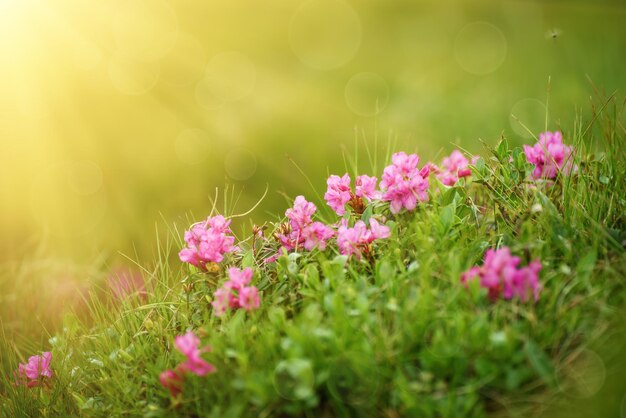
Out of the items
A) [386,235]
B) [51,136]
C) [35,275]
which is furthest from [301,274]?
[51,136]

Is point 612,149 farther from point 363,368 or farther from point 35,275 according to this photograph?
point 35,275

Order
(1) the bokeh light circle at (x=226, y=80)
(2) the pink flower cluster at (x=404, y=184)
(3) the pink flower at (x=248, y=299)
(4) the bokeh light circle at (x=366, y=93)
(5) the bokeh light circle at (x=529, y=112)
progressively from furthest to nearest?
(1) the bokeh light circle at (x=226, y=80) → (4) the bokeh light circle at (x=366, y=93) → (5) the bokeh light circle at (x=529, y=112) → (2) the pink flower cluster at (x=404, y=184) → (3) the pink flower at (x=248, y=299)

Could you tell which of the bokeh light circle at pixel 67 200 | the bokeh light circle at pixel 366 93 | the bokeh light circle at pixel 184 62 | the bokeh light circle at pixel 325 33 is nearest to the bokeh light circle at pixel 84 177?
the bokeh light circle at pixel 67 200

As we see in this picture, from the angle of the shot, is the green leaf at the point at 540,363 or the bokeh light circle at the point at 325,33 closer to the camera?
the green leaf at the point at 540,363

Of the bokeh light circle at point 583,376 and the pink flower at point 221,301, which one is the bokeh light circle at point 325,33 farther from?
the bokeh light circle at point 583,376

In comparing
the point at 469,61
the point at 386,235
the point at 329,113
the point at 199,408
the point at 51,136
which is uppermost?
the point at 469,61

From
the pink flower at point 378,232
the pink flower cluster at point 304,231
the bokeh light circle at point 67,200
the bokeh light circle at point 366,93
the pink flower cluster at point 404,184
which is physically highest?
the bokeh light circle at point 366,93
